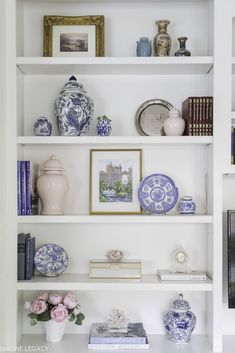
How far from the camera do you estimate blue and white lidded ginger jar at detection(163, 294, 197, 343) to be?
244 cm

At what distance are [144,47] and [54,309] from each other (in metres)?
1.34

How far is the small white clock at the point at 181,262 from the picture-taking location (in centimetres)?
252

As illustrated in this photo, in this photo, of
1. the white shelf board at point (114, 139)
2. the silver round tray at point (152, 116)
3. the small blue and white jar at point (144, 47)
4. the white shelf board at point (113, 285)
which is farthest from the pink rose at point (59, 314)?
the small blue and white jar at point (144, 47)

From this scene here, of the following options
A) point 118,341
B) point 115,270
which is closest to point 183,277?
point 115,270

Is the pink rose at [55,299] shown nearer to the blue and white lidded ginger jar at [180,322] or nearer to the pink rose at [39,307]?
the pink rose at [39,307]

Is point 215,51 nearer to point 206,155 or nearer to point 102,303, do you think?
point 206,155

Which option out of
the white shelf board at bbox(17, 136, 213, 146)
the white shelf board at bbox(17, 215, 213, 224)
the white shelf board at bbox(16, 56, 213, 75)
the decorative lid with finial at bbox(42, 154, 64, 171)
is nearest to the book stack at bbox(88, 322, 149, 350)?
the white shelf board at bbox(17, 215, 213, 224)

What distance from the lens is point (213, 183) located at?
2393 mm

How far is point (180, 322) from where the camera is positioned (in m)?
2.44

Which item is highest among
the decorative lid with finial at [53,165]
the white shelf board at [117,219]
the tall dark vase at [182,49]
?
the tall dark vase at [182,49]

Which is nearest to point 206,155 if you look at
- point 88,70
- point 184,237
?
point 184,237

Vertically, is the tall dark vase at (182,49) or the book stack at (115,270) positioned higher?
the tall dark vase at (182,49)

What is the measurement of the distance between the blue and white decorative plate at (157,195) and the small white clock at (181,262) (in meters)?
0.23

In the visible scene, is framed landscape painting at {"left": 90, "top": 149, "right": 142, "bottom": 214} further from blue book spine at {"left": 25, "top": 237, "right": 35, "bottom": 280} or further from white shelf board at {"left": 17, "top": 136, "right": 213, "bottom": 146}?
blue book spine at {"left": 25, "top": 237, "right": 35, "bottom": 280}
